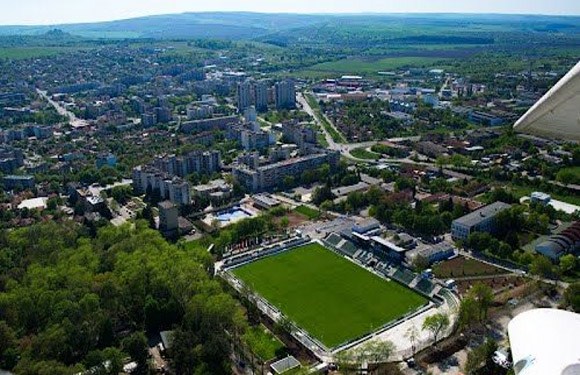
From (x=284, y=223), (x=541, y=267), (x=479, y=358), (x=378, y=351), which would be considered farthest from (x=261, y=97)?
(x=479, y=358)

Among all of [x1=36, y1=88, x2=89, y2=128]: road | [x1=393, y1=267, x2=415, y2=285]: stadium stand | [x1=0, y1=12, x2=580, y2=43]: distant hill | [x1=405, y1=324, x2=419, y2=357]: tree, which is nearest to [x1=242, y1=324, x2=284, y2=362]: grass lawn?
[x1=405, y1=324, x2=419, y2=357]: tree

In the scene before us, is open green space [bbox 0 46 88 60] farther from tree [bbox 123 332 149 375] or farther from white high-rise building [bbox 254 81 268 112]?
tree [bbox 123 332 149 375]

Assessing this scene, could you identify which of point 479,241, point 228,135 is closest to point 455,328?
point 479,241

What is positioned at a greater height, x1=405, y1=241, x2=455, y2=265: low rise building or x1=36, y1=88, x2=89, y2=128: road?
x1=405, y1=241, x2=455, y2=265: low rise building

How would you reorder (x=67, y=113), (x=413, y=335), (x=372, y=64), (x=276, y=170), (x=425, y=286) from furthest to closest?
1. (x=372, y=64)
2. (x=67, y=113)
3. (x=276, y=170)
4. (x=425, y=286)
5. (x=413, y=335)

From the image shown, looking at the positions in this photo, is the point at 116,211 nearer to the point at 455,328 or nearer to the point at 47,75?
the point at 455,328

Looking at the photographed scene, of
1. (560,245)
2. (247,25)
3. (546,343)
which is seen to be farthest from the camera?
(247,25)

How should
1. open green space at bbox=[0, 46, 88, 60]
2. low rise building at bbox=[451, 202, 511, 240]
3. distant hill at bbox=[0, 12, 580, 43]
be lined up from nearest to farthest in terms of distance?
low rise building at bbox=[451, 202, 511, 240]
open green space at bbox=[0, 46, 88, 60]
distant hill at bbox=[0, 12, 580, 43]

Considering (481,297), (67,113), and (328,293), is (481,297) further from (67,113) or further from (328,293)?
(67,113)
